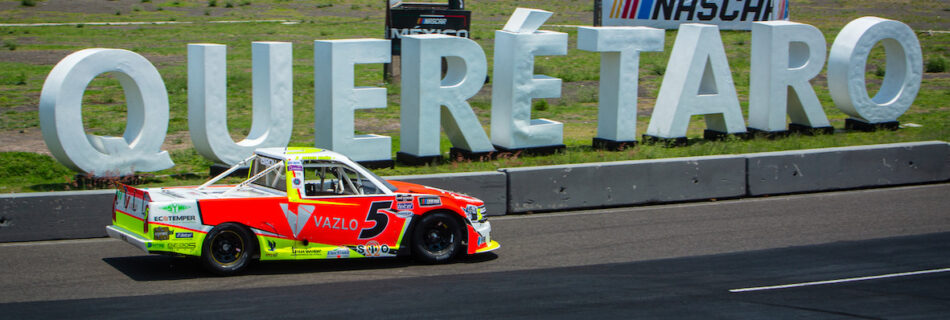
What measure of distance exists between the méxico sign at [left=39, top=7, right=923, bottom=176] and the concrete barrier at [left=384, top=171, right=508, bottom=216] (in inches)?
92.3

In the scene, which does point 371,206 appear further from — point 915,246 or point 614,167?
point 915,246

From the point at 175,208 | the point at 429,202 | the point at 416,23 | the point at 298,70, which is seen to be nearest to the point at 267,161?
the point at 175,208

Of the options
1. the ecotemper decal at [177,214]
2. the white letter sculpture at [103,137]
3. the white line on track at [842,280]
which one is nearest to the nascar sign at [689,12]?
the white letter sculpture at [103,137]

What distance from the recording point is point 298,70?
30.5 metres

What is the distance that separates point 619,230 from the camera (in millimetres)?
14062

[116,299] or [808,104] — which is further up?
[808,104]

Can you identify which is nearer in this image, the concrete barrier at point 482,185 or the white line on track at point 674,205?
the concrete barrier at point 482,185

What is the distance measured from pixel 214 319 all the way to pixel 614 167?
812 centimetres

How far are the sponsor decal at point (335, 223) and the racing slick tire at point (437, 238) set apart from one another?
726 mm

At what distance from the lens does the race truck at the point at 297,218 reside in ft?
34.8

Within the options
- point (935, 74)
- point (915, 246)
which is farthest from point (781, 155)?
point (935, 74)

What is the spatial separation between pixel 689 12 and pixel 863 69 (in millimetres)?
23321

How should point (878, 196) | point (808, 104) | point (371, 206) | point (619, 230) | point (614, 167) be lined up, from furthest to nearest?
point (808, 104) < point (878, 196) < point (614, 167) < point (619, 230) < point (371, 206)

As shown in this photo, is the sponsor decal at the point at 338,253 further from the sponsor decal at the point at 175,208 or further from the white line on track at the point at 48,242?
the white line on track at the point at 48,242
